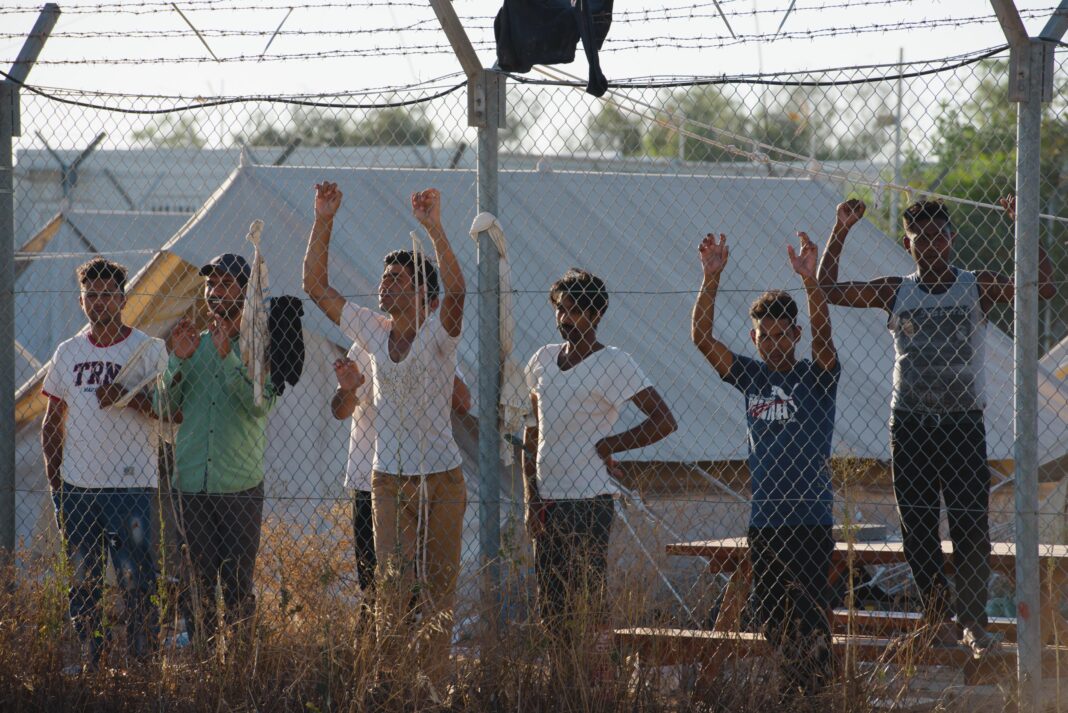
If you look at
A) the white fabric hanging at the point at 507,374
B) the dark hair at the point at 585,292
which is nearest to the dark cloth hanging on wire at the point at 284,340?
the white fabric hanging at the point at 507,374

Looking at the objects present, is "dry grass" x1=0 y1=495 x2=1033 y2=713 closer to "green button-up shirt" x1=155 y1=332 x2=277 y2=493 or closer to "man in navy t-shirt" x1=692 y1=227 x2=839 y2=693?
"man in navy t-shirt" x1=692 y1=227 x2=839 y2=693

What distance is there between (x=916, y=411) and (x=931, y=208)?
0.73 metres

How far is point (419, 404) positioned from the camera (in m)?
4.59

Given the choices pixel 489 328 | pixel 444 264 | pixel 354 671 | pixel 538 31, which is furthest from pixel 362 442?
pixel 538 31

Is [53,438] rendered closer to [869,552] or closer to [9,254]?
[9,254]

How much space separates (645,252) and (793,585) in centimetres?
411

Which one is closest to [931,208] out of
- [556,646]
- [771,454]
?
[771,454]

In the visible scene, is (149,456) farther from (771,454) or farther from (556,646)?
(771,454)

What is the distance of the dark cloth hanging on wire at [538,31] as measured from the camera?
4574 mm

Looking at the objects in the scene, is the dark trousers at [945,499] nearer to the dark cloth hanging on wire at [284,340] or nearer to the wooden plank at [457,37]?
the wooden plank at [457,37]

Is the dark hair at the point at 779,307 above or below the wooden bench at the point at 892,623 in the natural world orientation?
above

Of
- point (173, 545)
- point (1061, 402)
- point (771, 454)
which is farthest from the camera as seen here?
point (1061, 402)

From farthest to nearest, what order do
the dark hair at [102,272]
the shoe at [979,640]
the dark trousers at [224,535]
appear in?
the dark hair at [102,272], the dark trousers at [224,535], the shoe at [979,640]

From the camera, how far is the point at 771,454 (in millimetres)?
4480
